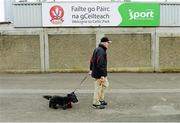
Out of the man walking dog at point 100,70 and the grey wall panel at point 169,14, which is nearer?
the man walking dog at point 100,70

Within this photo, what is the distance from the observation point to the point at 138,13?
1709cm

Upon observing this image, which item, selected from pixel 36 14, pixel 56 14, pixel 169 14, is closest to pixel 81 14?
A: pixel 56 14

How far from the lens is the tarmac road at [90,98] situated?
8.72 m

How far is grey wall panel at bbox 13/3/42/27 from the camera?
55.2ft

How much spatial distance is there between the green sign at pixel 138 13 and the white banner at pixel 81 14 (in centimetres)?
30

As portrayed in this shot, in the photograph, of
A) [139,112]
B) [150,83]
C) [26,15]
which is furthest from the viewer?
[26,15]

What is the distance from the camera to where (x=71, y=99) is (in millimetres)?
9375

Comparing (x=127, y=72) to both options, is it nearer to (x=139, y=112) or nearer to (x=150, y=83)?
(x=150, y=83)

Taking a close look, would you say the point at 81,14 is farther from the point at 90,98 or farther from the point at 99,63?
the point at 99,63

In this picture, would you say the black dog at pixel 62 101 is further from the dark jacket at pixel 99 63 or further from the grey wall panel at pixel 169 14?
the grey wall panel at pixel 169 14

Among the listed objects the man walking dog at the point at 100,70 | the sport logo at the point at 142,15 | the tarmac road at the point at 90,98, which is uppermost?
the sport logo at the point at 142,15

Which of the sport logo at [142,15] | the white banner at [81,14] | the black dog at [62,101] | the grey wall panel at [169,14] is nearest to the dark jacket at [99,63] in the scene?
the black dog at [62,101]

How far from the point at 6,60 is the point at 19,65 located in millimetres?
641

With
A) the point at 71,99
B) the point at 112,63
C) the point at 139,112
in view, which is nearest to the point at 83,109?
the point at 71,99
